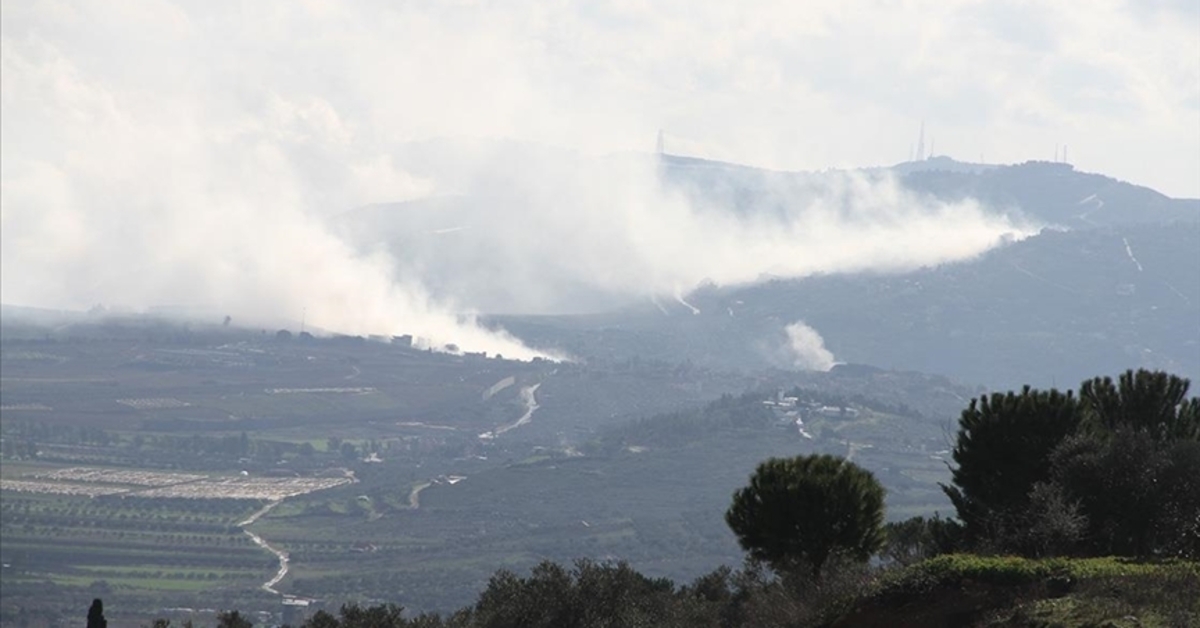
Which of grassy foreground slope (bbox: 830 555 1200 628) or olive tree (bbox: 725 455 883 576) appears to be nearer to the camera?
grassy foreground slope (bbox: 830 555 1200 628)

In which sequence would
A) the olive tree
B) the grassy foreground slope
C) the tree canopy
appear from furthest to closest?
the olive tree → the tree canopy → the grassy foreground slope

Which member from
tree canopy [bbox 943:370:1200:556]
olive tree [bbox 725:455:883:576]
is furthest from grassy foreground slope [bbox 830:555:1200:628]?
olive tree [bbox 725:455:883:576]

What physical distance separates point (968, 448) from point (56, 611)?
445 feet

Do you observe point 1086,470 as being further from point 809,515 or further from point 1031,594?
point 1031,594

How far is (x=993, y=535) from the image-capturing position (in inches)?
2472

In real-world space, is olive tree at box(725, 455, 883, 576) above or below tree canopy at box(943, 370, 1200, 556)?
below

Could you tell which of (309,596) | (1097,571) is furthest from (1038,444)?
(309,596)

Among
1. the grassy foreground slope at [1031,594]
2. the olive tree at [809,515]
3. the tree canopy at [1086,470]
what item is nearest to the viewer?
the grassy foreground slope at [1031,594]

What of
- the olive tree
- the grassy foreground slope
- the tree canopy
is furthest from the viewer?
the olive tree

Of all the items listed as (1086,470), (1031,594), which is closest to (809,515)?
(1086,470)

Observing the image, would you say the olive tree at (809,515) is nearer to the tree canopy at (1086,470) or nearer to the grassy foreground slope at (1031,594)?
the tree canopy at (1086,470)

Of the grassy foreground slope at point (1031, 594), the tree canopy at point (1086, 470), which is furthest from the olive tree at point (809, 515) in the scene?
the grassy foreground slope at point (1031, 594)

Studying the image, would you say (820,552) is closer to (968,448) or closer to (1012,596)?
(968,448)

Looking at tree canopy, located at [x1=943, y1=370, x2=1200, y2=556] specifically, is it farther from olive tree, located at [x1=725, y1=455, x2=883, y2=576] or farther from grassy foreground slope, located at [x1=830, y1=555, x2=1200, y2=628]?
grassy foreground slope, located at [x1=830, y1=555, x2=1200, y2=628]
